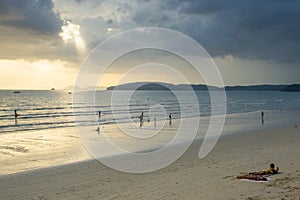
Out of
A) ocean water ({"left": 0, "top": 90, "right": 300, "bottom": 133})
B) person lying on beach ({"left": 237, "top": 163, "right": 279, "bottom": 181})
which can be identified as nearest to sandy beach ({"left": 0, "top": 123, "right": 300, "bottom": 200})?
person lying on beach ({"left": 237, "top": 163, "right": 279, "bottom": 181})

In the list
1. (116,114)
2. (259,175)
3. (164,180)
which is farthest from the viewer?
(116,114)

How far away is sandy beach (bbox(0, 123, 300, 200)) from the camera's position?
9.71m

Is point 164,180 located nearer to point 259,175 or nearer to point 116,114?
point 259,175

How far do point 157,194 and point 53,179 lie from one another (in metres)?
4.54

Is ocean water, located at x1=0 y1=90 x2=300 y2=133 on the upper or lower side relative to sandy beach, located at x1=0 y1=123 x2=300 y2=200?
upper

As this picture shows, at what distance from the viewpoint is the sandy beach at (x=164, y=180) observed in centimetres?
971

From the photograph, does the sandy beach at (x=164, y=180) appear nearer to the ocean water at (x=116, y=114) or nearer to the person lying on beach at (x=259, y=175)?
the person lying on beach at (x=259, y=175)

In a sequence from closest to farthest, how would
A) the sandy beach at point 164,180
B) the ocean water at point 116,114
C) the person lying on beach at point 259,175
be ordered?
1. the sandy beach at point 164,180
2. the person lying on beach at point 259,175
3. the ocean water at point 116,114

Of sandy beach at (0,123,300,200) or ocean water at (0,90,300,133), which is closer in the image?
sandy beach at (0,123,300,200)

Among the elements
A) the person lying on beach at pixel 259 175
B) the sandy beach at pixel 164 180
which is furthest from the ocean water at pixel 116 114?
the person lying on beach at pixel 259 175

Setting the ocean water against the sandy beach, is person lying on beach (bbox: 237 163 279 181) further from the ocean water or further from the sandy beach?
the ocean water

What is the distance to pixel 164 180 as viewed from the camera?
11.5 meters

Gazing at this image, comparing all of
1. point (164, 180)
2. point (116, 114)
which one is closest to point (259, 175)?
point (164, 180)

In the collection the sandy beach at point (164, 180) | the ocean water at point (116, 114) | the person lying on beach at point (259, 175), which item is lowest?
the sandy beach at point (164, 180)
